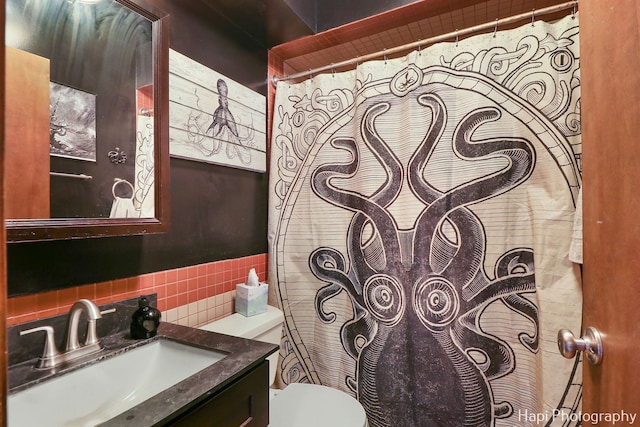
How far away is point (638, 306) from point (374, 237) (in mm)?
1014

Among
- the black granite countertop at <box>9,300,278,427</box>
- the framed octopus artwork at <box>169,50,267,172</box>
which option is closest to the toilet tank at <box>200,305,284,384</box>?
the black granite countertop at <box>9,300,278,427</box>

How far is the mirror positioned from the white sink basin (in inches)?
15.0

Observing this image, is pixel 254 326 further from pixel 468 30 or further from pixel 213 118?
pixel 468 30

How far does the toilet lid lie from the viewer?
1160 mm

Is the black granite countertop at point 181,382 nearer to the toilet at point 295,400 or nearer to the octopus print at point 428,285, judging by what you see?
the toilet at point 295,400

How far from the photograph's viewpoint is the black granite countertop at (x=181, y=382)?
60 centimetres

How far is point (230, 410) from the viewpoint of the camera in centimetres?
75

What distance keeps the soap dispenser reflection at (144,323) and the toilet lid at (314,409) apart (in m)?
0.61

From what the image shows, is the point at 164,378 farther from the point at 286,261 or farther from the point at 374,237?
the point at 374,237

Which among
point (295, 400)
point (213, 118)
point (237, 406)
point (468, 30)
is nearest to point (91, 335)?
point (237, 406)

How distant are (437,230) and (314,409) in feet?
3.11

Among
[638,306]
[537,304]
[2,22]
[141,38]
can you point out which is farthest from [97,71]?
[537,304]

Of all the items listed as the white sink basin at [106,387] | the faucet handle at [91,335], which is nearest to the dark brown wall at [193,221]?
the faucet handle at [91,335]

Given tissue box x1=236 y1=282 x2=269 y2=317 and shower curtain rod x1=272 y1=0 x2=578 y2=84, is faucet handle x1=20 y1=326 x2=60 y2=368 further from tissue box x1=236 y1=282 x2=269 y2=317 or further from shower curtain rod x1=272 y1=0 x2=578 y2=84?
shower curtain rod x1=272 y1=0 x2=578 y2=84
